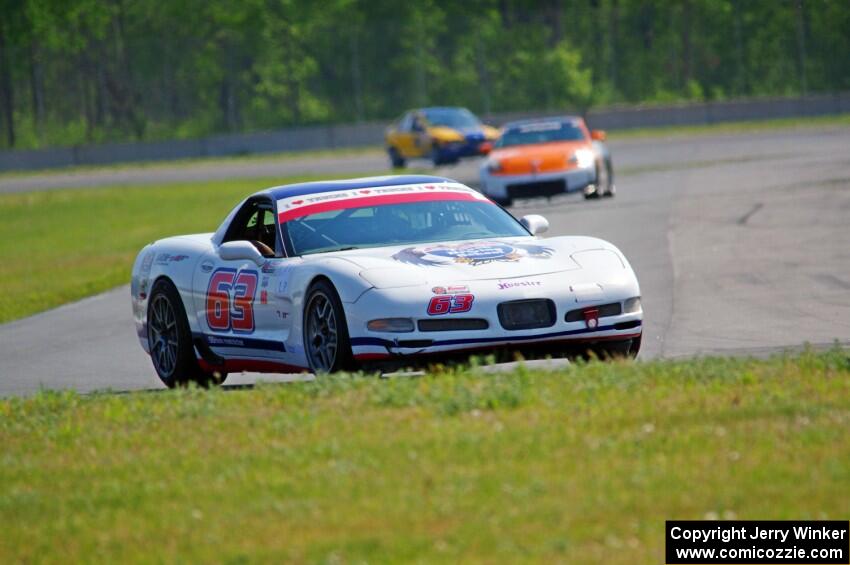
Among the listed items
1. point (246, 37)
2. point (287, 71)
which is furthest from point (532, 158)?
point (246, 37)

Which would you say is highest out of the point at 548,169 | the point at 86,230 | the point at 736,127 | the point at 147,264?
the point at 147,264

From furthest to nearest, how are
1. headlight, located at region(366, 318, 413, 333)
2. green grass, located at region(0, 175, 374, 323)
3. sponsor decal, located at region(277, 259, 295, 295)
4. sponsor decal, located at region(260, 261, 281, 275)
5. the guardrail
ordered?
the guardrail → green grass, located at region(0, 175, 374, 323) → sponsor decal, located at region(260, 261, 281, 275) → sponsor decal, located at region(277, 259, 295, 295) → headlight, located at region(366, 318, 413, 333)

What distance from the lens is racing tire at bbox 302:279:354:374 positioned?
9.66m

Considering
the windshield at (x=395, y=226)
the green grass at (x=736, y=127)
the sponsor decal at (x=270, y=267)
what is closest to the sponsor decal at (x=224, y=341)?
the sponsor decal at (x=270, y=267)

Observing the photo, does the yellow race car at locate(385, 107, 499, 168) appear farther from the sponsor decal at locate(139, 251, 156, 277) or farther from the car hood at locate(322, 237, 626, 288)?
the car hood at locate(322, 237, 626, 288)

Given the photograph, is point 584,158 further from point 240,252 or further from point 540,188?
point 240,252

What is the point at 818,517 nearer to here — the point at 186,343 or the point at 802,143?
the point at 186,343

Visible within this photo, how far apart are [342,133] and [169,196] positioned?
21.8 meters

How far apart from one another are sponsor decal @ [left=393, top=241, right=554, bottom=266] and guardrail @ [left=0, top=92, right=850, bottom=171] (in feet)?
151

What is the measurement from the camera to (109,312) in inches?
657

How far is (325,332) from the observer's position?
9.91m

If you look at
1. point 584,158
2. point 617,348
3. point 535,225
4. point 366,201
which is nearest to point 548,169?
point 584,158

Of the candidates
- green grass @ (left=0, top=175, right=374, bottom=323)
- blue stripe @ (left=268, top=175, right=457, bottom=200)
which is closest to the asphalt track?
blue stripe @ (left=268, top=175, right=457, bottom=200)

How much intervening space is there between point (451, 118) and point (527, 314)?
36294 mm
